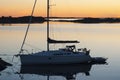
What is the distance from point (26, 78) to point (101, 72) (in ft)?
20.3

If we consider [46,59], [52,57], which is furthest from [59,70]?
[46,59]

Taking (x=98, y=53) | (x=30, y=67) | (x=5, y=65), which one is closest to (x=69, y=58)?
(x=30, y=67)

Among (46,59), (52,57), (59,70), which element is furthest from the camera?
(46,59)

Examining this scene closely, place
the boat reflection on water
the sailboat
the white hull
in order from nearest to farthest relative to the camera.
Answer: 1. the boat reflection on water
2. the sailboat
3. the white hull

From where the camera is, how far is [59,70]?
112ft

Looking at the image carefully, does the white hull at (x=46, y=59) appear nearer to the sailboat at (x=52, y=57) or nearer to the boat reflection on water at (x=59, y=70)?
the sailboat at (x=52, y=57)

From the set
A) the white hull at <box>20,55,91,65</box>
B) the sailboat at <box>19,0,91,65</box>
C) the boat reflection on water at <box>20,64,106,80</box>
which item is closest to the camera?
the boat reflection on water at <box>20,64,106,80</box>

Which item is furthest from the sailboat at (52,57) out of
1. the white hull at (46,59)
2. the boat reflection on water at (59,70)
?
the boat reflection on water at (59,70)

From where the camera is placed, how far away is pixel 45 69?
113 feet

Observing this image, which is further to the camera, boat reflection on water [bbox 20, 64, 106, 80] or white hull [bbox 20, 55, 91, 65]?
white hull [bbox 20, 55, 91, 65]

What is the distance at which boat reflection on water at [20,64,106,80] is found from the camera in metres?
32.0

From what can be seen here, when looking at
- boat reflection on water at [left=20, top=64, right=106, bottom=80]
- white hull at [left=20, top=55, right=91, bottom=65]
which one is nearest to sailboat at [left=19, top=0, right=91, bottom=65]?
white hull at [left=20, top=55, right=91, bottom=65]

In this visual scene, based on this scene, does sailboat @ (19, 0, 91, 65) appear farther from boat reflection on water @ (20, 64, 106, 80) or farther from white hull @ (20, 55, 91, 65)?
boat reflection on water @ (20, 64, 106, 80)

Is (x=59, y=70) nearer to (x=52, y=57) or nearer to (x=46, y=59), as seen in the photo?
(x=52, y=57)
